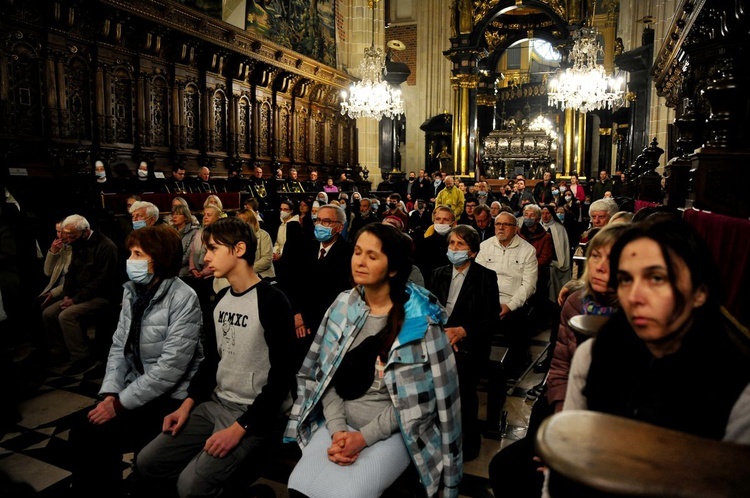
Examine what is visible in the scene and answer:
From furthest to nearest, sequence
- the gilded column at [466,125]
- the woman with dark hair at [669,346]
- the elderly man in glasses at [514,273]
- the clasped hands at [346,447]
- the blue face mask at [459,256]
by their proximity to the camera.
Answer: the gilded column at [466,125] < the elderly man in glasses at [514,273] < the blue face mask at [459,256] < the clasped hands at [346,447] < the woman with dark hair at [669,346]

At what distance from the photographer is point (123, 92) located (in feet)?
35.3

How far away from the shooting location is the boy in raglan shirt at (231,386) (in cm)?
222

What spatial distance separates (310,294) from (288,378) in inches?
72.6

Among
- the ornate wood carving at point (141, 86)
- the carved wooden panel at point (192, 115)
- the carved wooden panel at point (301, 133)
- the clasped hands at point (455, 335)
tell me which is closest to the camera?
the clasped hands at point (455, 335)

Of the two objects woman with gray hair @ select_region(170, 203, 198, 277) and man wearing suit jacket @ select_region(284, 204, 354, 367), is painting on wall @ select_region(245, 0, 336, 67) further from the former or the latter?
man wearing suit jacket @ select_region(284, 204, 354, 367)

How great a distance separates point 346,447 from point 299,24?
16199mm

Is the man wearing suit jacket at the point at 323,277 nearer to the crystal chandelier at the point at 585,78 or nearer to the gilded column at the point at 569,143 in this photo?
the crystal chandelier at the point at 585,78

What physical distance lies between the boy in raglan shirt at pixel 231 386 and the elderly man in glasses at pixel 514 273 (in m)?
2.80

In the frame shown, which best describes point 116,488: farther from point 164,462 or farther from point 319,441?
point 319,441

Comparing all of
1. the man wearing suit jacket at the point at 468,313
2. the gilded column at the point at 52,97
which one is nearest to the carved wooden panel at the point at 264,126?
the gilded column at the point at 52,97

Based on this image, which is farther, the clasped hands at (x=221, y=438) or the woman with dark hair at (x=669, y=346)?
the clasped hands at (x=221, y=438)

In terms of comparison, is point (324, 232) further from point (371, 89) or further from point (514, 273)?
point (371, 89)

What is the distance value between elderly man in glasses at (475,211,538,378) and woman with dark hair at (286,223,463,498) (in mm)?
2622

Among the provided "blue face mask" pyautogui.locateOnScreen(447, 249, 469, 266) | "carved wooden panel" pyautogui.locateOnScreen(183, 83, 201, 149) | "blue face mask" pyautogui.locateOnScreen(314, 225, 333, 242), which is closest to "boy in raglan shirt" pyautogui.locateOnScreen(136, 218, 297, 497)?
"blue face mask" pyautogui.locateOnScreen(447, 249, 469, 266)
